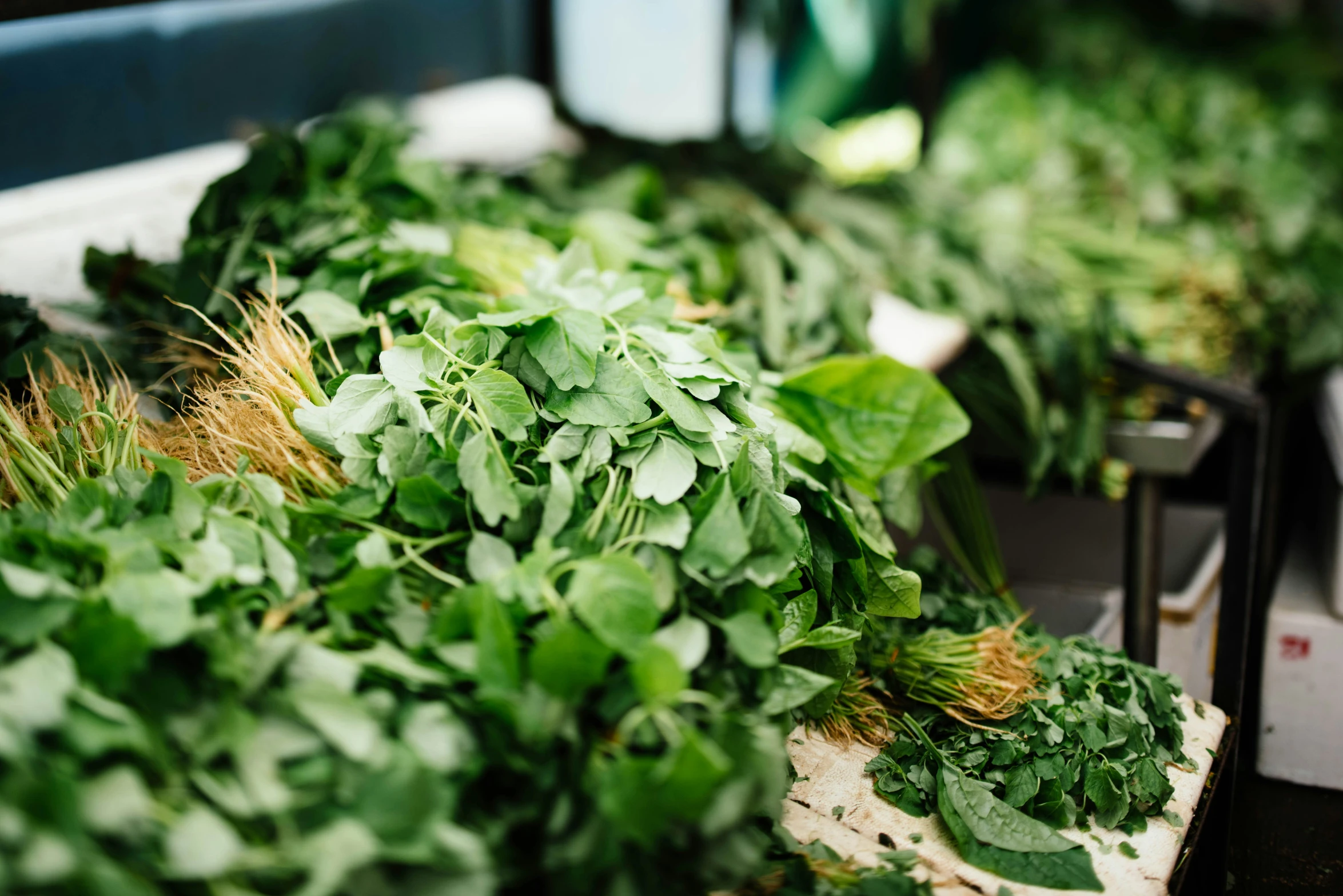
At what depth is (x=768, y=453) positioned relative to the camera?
1247 mm

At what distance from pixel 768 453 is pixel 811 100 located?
146 inches

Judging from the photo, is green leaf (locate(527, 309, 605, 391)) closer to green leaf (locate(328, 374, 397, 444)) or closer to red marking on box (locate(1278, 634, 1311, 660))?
green leaf (locate(328, 374, 397, 444))

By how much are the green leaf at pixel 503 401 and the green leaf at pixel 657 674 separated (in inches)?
13.4

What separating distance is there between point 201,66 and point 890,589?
2223 millimetres

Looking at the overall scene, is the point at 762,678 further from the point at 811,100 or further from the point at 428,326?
the point at 811,100

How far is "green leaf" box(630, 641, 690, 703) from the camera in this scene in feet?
3.21

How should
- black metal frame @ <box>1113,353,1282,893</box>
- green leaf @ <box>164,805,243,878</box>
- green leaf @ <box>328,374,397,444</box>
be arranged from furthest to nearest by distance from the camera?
black metal frame @ <box>1113,353,1282,893</box> < green leaf @ <box>328,374,397,444</box> < green leaf @ <box>164,805,243,878</box>

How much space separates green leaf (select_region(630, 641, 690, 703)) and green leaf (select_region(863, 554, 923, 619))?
18.8 inches

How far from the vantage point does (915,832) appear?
1327 millimetres

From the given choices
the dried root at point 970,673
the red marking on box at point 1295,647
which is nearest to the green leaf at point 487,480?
the dried root at point 970,673

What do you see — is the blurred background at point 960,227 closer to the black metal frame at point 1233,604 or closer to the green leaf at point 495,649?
the black metal frame at point 1233,604

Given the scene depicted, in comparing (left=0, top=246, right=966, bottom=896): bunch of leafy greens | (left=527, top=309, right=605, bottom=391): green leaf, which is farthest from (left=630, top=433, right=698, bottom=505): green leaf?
(left=527, top=309, right=605, bottom=391): green leaf

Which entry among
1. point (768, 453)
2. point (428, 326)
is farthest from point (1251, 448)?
point (428, 326)

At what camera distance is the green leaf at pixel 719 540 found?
3.62 feet
